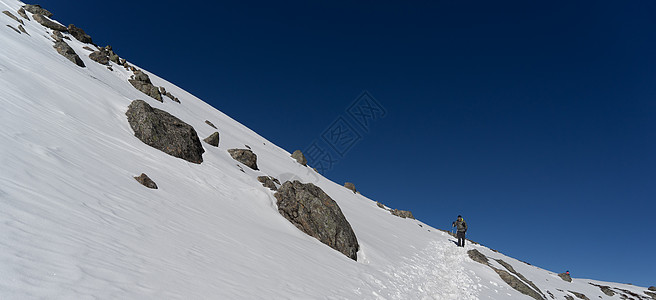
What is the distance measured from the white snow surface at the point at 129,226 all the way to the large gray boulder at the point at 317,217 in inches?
22.0

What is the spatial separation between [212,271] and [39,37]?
2772 centimetres

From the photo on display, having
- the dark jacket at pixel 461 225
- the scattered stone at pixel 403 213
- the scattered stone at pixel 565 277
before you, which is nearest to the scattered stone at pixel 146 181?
the dark jacket at pixel 461 225

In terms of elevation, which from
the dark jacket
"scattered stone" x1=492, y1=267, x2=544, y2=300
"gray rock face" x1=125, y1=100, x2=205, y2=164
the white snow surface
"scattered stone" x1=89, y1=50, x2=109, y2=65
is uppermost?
"scattered stone" x1=89, y1=50, x2=109, y2=65

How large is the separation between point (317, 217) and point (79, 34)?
37.2m

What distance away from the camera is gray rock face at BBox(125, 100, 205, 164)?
13.9 m

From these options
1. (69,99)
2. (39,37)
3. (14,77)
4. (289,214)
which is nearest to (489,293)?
(289,214)

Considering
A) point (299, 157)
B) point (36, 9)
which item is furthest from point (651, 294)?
point (36, 9)

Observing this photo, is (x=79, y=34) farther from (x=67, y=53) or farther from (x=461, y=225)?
(x=461, y=225)

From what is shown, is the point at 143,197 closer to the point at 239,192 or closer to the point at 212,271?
the point at 212,271

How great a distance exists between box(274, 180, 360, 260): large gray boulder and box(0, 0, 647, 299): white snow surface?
1.83ft

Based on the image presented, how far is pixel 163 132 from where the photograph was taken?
47.4 feet

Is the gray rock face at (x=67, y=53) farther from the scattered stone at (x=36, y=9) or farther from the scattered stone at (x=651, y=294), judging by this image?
the scattered stone at (x=651, y=294)

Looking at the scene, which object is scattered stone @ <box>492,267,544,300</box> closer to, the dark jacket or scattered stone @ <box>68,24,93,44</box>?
the dark jacket

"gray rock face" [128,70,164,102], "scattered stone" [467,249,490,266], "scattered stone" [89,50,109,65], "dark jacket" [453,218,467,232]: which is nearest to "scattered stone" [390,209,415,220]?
"dark jacket" [453,218,467,232]
